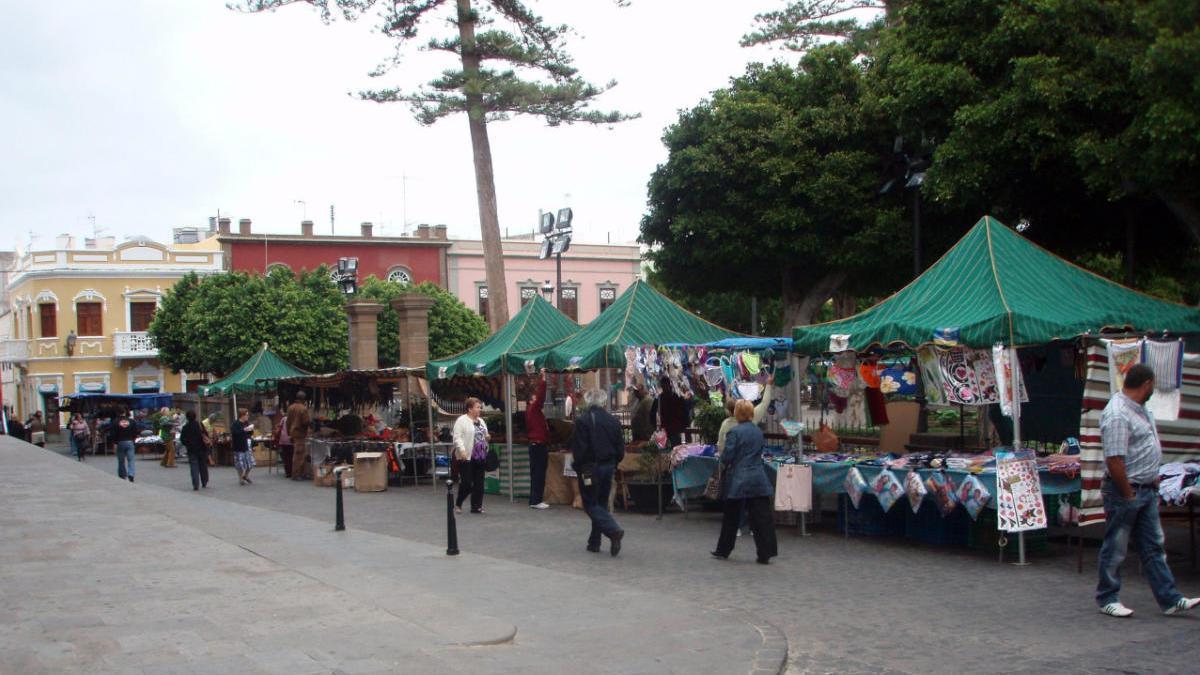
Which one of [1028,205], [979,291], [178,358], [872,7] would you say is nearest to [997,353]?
[979,291]

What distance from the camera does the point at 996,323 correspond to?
10852 mm

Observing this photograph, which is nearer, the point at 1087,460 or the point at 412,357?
the point at 1087,460

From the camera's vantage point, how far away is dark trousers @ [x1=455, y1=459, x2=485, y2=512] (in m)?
15.9

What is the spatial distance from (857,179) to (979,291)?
12.0 metres

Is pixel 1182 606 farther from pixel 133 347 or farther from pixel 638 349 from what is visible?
pixel 133 347

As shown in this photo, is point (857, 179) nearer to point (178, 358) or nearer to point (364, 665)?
point (364, 665)

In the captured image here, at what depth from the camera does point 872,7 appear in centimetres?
2736

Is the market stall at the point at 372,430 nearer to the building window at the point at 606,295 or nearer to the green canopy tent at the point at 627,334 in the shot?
the green canopy tent at the point at 627,334

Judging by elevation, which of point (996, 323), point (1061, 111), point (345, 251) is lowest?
point (996, 323)

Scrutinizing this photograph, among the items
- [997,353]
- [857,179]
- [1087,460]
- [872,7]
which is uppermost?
[872,7]

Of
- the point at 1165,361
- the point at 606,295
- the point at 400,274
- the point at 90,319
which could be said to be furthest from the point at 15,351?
the point at 1165,361

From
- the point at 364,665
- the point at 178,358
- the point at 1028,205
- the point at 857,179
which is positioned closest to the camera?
the point at 364,665

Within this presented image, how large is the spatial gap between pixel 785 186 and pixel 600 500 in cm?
1404

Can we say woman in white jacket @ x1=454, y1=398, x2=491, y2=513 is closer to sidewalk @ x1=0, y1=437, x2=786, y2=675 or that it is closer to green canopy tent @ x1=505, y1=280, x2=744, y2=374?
green canopy tent @ x1=505, y1=280, x2=744, y2=374
